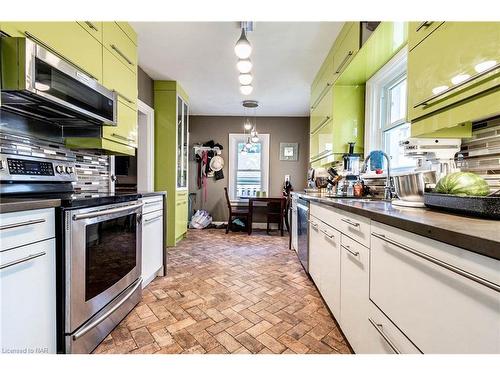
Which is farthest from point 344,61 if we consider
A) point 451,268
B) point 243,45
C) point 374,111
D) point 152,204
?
point 152,204

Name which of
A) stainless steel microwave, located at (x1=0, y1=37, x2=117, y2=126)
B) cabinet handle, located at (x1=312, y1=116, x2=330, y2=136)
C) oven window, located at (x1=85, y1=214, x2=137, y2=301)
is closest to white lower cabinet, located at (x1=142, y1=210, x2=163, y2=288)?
oven window, located at (x1=85, y1=214, x2=137, y2=301)

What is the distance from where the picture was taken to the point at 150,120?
346 centimetres

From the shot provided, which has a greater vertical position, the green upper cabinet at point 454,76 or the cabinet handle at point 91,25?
the cabinet handle at point 91,25

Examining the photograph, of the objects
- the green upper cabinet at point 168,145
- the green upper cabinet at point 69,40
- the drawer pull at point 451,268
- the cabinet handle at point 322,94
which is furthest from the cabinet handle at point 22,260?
the cabinet handle at point 322,94

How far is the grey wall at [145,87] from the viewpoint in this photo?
319 cm

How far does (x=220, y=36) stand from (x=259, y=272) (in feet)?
8.23

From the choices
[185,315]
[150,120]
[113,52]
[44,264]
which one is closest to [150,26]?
[113,52]

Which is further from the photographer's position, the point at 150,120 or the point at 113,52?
the point at 150,120

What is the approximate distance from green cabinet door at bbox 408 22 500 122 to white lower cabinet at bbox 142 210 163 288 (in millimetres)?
2101

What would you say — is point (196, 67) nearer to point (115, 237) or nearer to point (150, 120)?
point (150, 120)

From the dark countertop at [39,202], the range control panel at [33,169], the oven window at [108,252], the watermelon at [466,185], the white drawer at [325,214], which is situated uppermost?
the range control panel at [33,169]

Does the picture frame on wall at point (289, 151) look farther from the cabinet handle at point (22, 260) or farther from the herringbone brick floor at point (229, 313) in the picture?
the cabinet handle at point (22, 260)

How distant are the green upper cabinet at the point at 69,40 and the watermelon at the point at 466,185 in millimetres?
2167

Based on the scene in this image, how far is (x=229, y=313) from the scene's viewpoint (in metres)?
1.76
